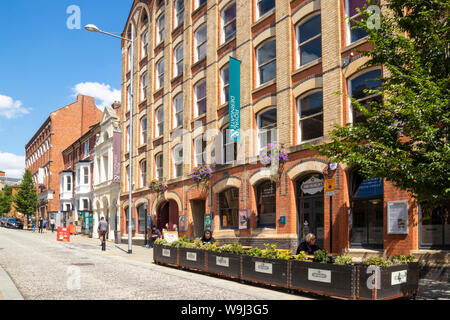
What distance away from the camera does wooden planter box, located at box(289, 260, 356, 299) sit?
8.09 m

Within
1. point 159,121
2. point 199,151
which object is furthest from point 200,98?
point 159,121

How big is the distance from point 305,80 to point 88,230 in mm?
30928

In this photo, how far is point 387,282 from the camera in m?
7.98

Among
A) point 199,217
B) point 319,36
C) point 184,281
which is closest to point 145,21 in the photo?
point 199,217

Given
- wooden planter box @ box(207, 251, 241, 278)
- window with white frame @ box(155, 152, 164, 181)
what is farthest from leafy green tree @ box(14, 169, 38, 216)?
wooden planter box @ box(207, 251, 241, 278)

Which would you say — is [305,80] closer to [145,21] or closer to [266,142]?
[266,142]

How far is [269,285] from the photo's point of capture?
34.1ft

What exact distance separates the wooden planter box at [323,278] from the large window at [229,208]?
10.1 meters

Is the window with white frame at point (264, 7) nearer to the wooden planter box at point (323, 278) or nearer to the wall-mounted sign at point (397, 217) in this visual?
the wall-mounted sign at point (397, 217)

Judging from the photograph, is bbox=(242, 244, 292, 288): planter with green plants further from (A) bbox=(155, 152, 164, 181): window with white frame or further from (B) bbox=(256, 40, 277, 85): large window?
(A) bbox=(155, 152, 164, 181): window with white frame

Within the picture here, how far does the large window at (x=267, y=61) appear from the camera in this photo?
18.0m

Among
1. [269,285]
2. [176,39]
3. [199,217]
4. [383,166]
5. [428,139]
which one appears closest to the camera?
[428,139]

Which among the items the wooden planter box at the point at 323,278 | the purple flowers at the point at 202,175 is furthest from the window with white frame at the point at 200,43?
the wooden planter box at the point at 323,278

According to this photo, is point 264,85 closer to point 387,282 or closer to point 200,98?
point 200,98
